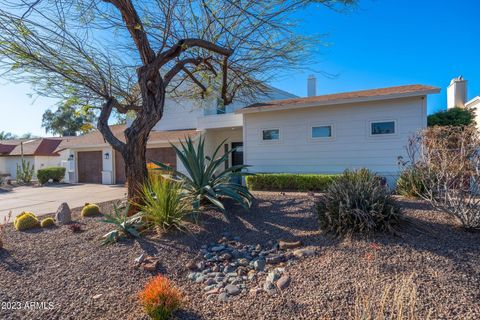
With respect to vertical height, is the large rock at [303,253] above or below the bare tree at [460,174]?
below

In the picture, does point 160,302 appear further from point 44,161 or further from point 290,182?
point 44,161

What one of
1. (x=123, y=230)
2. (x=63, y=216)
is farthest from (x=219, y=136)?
(x=123, y=230)

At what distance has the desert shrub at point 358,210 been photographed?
13.3 feet

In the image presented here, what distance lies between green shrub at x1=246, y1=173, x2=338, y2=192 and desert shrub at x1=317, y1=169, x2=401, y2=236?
14.4 feet

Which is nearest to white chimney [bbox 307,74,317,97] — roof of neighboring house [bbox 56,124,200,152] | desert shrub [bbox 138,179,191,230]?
roof of neighboring house [bbox 56,124,200,152]

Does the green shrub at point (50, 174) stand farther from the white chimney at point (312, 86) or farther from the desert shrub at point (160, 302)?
the desert shrub at point (160, 302)

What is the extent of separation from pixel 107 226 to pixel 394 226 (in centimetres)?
542

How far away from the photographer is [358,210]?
4.07 metres

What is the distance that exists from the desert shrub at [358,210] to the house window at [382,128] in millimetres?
6352

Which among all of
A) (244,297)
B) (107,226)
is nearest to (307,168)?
(107,226)

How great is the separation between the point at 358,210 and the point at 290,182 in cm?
555

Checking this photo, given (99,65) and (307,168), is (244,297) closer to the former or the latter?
(99,65)

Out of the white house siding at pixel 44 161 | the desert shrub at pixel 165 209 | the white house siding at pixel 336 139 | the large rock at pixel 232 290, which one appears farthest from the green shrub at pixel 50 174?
the large rock at pixel 232 290

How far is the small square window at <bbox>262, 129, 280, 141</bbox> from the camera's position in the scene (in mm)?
11969
